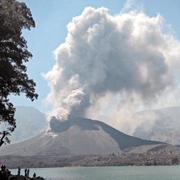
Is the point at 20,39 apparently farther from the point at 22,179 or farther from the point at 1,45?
the point at 22,179

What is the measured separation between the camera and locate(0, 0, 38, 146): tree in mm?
37906

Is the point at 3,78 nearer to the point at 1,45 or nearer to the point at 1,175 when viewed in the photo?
the point at 1,45

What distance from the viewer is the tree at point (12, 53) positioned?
37.9 m

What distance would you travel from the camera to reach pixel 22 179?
50469mm

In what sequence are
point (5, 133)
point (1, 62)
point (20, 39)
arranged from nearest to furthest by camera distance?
point (1, 62)
point (20, 39)
point (5, 133)

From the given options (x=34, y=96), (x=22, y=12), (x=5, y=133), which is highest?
(x=22, y=12)

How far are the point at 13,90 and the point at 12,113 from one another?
219cm

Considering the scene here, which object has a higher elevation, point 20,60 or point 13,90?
point 20,60

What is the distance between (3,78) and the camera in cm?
3781

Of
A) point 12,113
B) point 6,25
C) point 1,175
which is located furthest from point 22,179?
point 6,25

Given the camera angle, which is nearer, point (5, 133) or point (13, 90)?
point (13, 90)

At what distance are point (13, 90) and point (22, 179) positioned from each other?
14831 mm


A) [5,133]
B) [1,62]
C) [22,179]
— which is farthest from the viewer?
[22,179]

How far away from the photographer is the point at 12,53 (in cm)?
3878
